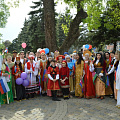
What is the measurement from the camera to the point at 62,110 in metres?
5.31

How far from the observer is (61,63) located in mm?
7203

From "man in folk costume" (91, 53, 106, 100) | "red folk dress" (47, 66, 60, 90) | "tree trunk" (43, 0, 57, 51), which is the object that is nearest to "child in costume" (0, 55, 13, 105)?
"red folk dress" (47, 66, 60, 90)

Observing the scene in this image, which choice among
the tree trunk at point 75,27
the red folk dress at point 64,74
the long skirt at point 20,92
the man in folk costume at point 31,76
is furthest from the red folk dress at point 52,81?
the tree trunk at point 75,27

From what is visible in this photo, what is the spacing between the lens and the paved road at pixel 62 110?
15.5 feet

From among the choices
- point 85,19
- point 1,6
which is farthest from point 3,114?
point 1,6

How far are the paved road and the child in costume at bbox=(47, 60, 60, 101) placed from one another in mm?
530

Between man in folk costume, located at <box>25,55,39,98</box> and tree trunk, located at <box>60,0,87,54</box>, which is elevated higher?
tree trunk, located at <box>60,0,87,54</box>

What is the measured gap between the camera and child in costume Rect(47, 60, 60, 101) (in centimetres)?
660

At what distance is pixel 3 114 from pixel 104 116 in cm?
312

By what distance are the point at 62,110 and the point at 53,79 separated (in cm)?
157

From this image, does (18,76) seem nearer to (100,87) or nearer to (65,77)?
(65,77)

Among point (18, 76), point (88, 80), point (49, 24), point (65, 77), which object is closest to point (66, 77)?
point (65, 77)

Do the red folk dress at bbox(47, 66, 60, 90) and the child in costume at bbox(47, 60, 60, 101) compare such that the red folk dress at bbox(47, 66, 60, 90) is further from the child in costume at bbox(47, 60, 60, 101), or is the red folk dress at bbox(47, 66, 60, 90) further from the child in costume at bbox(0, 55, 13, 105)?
the child in costume at bbox(0, 55, 13, 105)

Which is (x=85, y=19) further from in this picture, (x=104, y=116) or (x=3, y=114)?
(x=3, y=114)
